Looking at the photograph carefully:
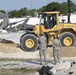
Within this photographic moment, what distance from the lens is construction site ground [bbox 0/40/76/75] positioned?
1738 centimetres

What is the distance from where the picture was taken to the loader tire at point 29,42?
27844mm

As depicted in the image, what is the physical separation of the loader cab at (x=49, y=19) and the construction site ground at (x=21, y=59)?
6.38 ft

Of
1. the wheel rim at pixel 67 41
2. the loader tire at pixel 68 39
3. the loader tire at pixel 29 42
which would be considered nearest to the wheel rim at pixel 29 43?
the loader tire at pixel 29 42

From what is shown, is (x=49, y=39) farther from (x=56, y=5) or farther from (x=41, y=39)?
(x=56, y=5)

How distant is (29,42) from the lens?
1112 inches

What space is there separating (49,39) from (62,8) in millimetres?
72795

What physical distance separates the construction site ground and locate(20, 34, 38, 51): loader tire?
1.46 feet

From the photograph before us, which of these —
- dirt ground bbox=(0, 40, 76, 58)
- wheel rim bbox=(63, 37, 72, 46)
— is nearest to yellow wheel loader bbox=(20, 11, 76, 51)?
wheel rim bbox=(63, 37, 72, 46)

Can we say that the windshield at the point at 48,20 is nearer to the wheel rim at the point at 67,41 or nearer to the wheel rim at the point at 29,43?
the wheel rim at the point at 67,41

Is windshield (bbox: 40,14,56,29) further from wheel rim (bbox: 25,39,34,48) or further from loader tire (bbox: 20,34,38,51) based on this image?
wheel rim (bbox: 25,39,34,48)

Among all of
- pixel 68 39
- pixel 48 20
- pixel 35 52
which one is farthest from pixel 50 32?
pixel 35 52

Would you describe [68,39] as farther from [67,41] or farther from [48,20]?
[48,20]

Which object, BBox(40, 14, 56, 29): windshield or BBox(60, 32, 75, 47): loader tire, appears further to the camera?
BBox(60, 32, 75, 47): loader tire

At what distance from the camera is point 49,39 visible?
2752cm
